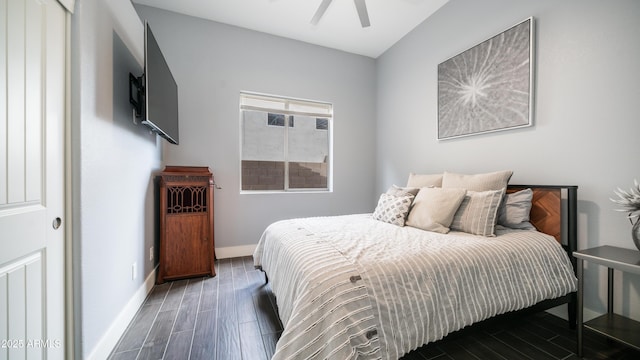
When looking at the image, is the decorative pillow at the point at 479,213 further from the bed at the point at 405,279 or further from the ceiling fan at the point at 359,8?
the ceiling fan at the point at 359,8

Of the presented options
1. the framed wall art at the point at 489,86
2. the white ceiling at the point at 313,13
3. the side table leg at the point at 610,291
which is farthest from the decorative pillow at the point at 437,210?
the white ceiling at the point at 313,13

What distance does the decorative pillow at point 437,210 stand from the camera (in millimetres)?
1880

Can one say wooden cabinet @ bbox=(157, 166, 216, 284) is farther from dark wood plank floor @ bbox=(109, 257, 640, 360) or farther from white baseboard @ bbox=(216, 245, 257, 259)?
white baseboard @ bbox=(216, 245, 257, 259)

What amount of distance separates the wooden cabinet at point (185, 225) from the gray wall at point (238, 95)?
530mm

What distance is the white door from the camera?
84 centimetres

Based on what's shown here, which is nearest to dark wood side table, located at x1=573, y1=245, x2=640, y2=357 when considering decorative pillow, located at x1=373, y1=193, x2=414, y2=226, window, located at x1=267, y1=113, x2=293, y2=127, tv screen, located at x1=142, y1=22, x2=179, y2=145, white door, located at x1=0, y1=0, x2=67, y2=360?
decorative pillow, located at x1=373, y1=193, x2=414, y2=226

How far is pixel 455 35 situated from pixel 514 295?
2.62 m

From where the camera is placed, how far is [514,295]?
4.48 feet

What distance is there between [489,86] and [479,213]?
4.32 feet

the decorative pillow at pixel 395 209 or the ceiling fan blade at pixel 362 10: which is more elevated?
the ceiling fan blade at pixel 362 10

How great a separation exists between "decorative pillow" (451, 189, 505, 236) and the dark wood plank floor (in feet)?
2.07

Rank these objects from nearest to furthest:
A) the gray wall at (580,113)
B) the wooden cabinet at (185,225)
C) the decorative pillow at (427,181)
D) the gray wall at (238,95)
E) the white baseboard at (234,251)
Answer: the gray wall at (580,113) < the wooden cabinet at (185,225) < the decorative pillow at (427,181) < the gray wall at (238,95) < the white baseboard at (234,251)

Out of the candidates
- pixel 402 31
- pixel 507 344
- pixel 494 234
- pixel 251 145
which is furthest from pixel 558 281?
pixel 251 145

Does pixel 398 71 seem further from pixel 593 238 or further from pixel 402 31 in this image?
pixel 593 238
